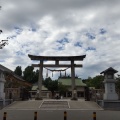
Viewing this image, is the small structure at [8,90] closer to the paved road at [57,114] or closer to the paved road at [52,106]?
the paved road at [52,106]

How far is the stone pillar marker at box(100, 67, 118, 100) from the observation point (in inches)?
1133

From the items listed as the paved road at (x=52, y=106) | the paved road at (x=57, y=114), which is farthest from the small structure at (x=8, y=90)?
the paved road at (x=57, y=114)

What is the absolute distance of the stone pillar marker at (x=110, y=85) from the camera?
28766mm

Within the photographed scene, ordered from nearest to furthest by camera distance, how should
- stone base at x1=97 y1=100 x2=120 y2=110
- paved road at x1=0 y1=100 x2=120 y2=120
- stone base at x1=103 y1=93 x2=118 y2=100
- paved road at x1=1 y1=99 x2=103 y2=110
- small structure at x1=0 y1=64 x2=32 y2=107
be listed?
paved road at x1=0 y1=100 x2=120 y2=120
paved road at x1=1 y1=99 x2=103 y2=110
stone base at x1=97 y1=100 x2=120 y2=110
stone base at x1=103 y1=93 x2=118 y2=100
small structure at x1=0 y1=64 x2=32 y2=107

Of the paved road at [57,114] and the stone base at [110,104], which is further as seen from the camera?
the stone base at [110,104]

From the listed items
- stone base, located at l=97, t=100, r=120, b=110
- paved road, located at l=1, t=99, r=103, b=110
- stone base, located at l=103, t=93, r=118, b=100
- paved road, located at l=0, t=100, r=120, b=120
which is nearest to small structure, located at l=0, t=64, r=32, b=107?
paved road, located at l=1, t=99, r=103, b=110

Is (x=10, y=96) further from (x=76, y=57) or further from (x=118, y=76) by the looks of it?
(x=118, y=76)

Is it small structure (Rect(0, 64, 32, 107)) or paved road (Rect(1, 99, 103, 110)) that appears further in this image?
small structure (Rect(0, 64, 32, 107))

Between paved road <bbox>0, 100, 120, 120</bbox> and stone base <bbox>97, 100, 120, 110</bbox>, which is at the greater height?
stone base <bbox>97, 100, 120, 110</bbox>

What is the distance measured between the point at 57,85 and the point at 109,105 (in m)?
38.8

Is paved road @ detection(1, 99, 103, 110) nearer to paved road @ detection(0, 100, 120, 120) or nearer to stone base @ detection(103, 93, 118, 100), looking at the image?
paved road @ detection(0, 100, 120, 120)

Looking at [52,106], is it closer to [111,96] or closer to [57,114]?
[111,96]

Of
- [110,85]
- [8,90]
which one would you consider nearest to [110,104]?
[110,85]

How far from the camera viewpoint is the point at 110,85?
2931 centimetres
